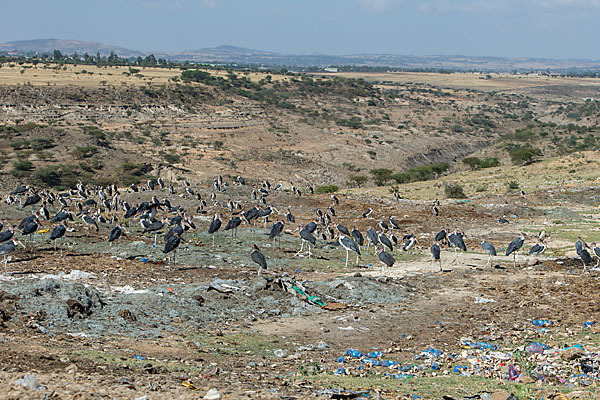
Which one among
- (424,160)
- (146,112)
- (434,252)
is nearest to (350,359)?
(434,252)

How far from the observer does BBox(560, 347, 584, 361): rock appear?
11094 mm

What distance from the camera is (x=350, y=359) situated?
38.1 ft

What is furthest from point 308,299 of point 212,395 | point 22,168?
point 22,168

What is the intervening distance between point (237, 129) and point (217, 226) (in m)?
51.4

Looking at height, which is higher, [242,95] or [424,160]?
[242,95]

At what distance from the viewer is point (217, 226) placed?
68.7 ft

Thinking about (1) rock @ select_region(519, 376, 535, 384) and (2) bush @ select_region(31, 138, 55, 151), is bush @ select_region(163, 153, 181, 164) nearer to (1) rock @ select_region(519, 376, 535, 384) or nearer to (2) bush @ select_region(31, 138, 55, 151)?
(2) bush @ select_region(31, 138, 55, 151)

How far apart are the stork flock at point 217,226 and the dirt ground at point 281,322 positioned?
46cm

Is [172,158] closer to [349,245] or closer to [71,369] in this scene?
[349,245]

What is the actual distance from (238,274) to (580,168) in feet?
106

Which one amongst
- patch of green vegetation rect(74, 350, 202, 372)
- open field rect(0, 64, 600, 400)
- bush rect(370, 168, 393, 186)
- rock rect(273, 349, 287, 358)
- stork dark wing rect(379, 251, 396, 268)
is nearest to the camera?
open field rect(0, 64, 600, 400)

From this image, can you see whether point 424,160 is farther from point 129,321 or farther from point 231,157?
point 129,321

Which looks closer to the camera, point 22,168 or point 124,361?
point 124,361

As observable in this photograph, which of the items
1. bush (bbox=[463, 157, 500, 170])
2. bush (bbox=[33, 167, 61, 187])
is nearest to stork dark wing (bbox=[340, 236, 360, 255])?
bush (bbox=[33, 167, 61, 187])
